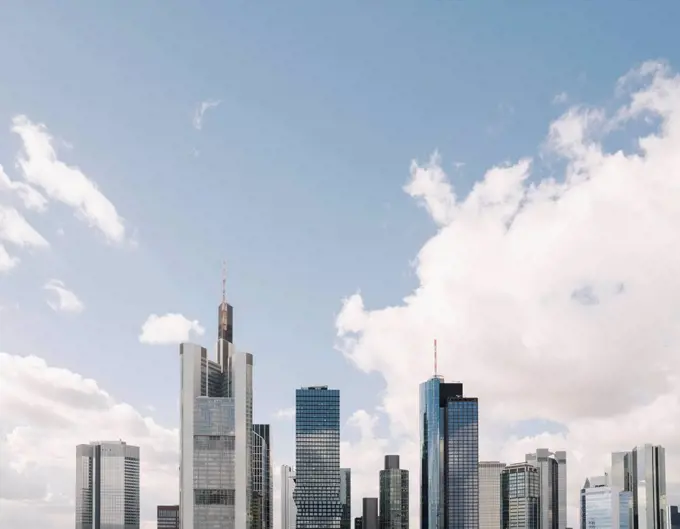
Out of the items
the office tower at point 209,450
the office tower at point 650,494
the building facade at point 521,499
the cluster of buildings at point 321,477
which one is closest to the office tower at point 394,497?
the cluster of buildings at point 321,477

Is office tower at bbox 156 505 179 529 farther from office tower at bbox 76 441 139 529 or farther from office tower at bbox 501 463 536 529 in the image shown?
office tower at bbox 501 463 536 529

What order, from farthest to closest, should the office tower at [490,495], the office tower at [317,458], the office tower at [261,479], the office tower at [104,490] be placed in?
the office tower at [490,495]
the office tower at [317,458]
the office tower at [104,490]
the office tower at [261,479]

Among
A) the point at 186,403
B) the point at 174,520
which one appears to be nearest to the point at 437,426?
the point at 174,520

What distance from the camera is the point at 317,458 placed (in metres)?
137

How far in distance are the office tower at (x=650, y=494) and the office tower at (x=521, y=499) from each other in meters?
17.1

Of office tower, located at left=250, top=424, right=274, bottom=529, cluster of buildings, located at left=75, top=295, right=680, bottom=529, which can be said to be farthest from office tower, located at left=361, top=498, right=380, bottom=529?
office tower, located at left=250, top=424, right=274, bottom=529

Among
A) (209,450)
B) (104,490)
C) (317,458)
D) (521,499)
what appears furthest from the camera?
(521,499)

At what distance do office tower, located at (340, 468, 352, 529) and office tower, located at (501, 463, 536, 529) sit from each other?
104ft

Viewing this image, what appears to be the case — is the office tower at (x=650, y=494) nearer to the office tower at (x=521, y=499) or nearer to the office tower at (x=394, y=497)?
the office tower at (x=521, y=499)

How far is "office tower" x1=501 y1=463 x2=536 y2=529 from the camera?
160 m

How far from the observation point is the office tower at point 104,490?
12731 centimetres

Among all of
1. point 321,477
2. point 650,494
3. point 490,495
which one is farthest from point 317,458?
point 650,494

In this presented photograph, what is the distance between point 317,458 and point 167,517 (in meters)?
26.0

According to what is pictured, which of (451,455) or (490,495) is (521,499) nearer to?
(490,495)
